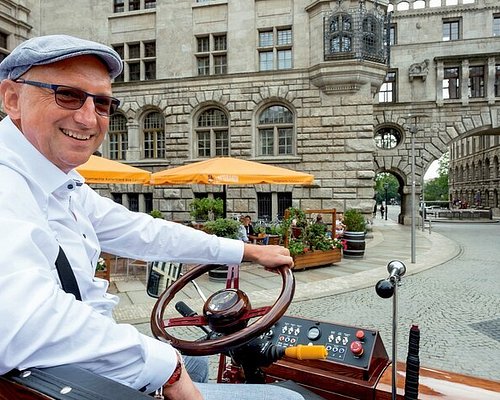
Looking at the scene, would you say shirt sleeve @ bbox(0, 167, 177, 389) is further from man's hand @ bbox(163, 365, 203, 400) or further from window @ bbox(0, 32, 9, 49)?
window @ bbox(0, 32, 9, 49)

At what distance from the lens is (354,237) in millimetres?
11305

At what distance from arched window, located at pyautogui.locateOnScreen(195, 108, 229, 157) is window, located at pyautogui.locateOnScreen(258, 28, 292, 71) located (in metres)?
2.93

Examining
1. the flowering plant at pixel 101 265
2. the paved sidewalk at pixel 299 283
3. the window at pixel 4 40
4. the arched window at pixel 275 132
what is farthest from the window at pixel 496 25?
the flowering plant at pixel 101 265

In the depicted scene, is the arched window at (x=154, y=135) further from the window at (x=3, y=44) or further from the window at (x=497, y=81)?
the window at (x=497, y=81)

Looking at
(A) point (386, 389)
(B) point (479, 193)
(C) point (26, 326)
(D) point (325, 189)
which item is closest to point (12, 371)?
(C) point (26, 326)

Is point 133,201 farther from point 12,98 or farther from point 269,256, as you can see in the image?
point 12,98

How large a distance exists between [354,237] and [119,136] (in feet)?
44.6

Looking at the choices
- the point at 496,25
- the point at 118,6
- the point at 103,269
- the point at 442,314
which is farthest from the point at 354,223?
the point at 496,25

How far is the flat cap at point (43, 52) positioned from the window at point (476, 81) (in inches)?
1108

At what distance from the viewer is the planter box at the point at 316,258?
31.1 ft

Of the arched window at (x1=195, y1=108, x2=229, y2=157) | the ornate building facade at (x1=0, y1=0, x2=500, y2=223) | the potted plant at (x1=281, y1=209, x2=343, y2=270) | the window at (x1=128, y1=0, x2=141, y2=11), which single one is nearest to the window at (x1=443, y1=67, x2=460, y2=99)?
the ornate building facade at (x1=0, y1=0, x2=500, y2=223)

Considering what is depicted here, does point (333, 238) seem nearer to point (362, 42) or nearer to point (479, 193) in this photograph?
point (362, 42)

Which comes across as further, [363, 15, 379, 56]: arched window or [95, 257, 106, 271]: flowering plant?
[363, 15, 379, 56]: arched window

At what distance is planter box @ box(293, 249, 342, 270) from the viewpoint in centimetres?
947
